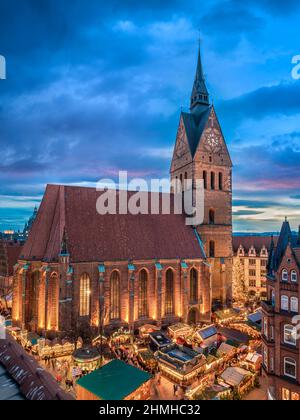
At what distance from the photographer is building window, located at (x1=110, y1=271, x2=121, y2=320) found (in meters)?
35.5

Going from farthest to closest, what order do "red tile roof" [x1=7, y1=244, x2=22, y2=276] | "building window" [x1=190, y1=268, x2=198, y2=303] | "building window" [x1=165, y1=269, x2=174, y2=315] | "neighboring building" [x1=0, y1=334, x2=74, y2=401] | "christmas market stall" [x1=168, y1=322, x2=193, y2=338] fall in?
1. "red tile roof" [x1=7, y1=244, x2=22, y2=276]
2. "building window" [x1=190, y1=268, x2=198, y2=303]
3. "building window" [x1=165, y1=269, x2=174, y2=315]
4. "christmas market stall" [x1=168, y1=322, x2=193, y2=338]
5. "neighboring building" [x1=0, y1=334, x2=74, y2=401]

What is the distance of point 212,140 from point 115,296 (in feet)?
96.0

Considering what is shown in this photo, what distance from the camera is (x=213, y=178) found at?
153 ft

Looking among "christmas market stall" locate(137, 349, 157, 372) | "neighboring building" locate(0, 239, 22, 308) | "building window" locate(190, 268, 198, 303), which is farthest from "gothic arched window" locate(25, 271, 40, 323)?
"building window" locate(190, 268, 198, 303)

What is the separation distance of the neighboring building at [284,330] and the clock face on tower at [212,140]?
24657 millimetres

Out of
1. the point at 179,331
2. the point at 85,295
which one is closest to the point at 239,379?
the point at 179,331

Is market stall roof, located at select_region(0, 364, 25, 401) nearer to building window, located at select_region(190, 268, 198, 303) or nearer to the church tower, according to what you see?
building window, located at select_region(190, 268, 198, 303)

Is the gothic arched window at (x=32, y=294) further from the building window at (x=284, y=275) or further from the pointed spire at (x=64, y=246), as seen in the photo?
the building window at (x=284, y=275)

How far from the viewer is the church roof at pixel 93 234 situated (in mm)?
34844

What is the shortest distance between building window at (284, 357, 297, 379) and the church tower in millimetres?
21470

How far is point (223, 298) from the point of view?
44156mm

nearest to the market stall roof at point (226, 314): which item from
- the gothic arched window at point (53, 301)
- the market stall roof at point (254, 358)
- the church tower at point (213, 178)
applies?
the church tower at point (213, 178)
